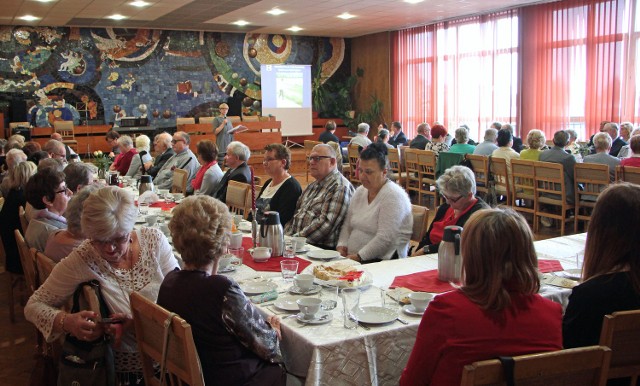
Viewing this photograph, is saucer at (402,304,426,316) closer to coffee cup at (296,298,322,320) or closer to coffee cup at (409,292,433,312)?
coffee cup at (409,292,433,312)

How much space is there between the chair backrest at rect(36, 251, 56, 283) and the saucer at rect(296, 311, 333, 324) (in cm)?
110

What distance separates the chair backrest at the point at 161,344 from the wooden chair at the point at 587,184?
509 cm

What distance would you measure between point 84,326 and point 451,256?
1.60m

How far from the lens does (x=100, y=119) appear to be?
14.0m

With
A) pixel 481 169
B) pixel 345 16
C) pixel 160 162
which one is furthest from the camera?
pixel 345 16

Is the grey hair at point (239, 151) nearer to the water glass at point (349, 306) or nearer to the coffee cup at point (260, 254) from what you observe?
the coffee cup at point (260, 254)

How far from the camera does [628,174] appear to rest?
6.01 metres

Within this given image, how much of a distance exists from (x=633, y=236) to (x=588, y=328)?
0.35 metres

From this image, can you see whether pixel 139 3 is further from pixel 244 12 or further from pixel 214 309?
pixel 214 309

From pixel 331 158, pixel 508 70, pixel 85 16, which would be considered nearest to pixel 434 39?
pixel 508 70

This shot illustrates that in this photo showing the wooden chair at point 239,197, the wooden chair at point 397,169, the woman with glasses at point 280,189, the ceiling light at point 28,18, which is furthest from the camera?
the ceiling light at point 28,18

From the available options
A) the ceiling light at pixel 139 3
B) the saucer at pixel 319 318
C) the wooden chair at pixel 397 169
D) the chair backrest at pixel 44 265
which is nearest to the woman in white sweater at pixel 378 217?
the saucer at pixel 319 318

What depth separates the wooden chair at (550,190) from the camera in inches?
263

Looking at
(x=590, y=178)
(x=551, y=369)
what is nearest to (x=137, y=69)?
(x=590, y=178)
